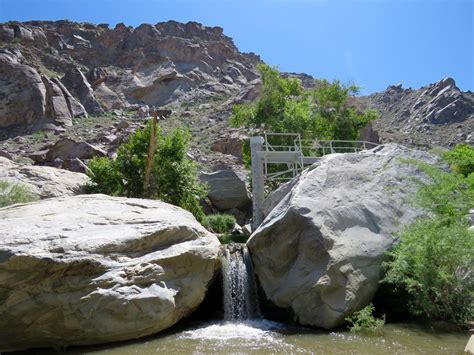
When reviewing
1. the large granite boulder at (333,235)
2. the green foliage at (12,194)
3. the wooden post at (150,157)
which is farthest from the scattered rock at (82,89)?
the large granite boulder at (333,235)

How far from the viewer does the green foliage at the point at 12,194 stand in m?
→ 17.2

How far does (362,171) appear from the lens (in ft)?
48.3

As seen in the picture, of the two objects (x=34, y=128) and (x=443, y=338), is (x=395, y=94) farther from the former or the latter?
(x=443, y=338)

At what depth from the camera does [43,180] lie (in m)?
20.3

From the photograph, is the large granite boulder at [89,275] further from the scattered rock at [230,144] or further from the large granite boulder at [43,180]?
the scattered rock at [230,144]

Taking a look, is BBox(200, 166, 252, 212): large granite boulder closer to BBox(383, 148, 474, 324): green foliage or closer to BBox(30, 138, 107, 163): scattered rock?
BBox(383, 148, 474, 324): green foliage

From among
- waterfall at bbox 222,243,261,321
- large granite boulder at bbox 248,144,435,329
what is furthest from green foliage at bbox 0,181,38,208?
large granite boulder at bbox 248,144,435,329

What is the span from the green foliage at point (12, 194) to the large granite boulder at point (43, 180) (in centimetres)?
77

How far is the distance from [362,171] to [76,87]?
62.3 m

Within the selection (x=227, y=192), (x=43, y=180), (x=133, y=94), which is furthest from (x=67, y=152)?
(x=133, y=94)

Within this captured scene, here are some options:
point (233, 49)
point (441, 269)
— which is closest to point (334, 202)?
point (441, 269)

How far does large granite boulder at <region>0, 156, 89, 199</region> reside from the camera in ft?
63.7

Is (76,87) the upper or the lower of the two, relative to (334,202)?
upper

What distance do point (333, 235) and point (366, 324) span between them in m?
2.54
